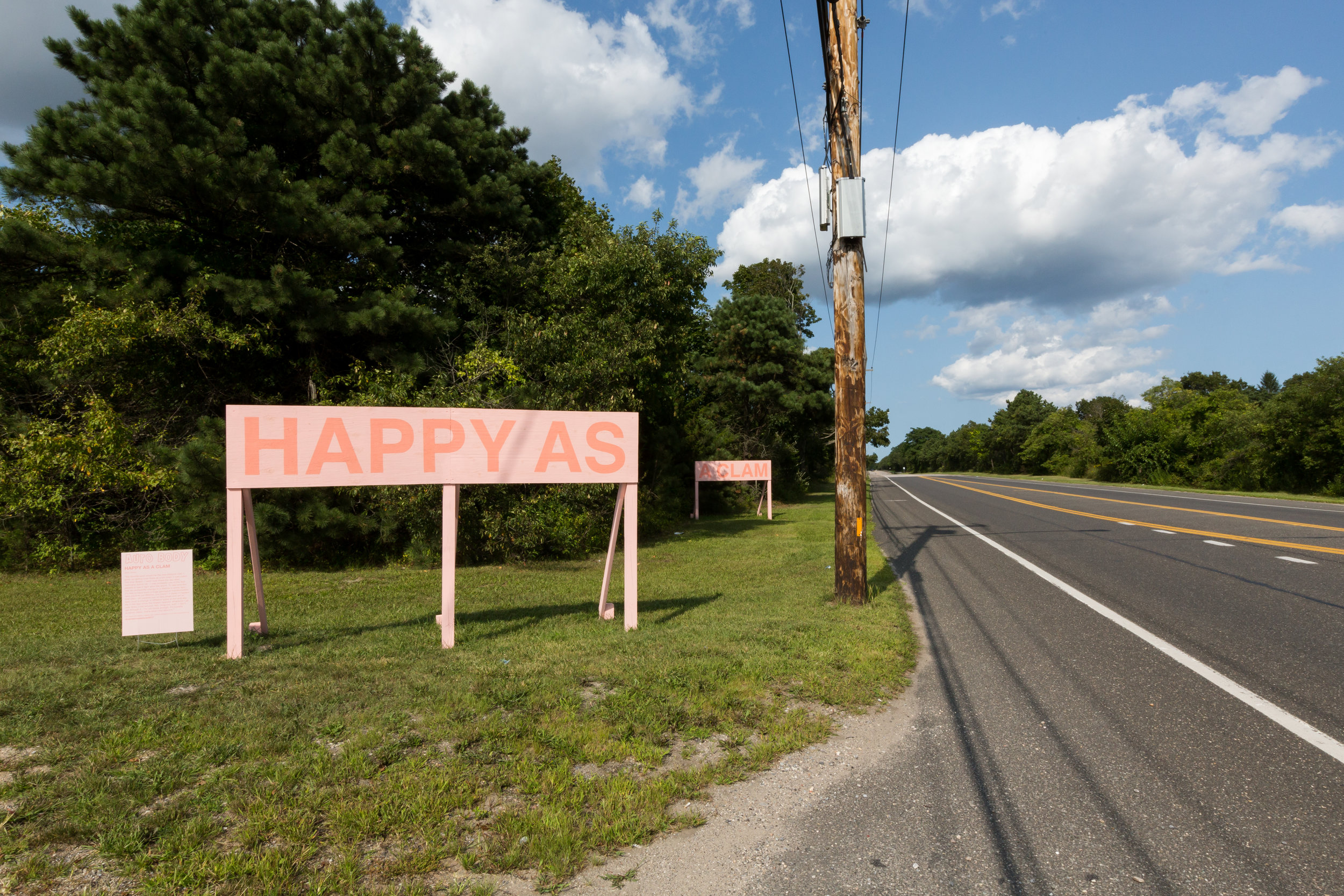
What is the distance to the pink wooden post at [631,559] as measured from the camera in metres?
7.12

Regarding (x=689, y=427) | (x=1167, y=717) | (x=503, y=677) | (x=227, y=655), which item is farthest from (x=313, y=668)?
(x=689, y=427)

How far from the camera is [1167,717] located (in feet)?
14.4

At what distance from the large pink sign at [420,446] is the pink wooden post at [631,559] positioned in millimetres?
293

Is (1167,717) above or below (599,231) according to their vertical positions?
below

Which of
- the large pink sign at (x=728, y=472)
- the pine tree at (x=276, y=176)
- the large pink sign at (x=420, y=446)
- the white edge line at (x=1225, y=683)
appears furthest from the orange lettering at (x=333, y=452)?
the large pink sign at (x=728, y=472)

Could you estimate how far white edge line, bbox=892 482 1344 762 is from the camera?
12.9ft

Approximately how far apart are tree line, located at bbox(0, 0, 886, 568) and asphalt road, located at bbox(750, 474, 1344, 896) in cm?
930

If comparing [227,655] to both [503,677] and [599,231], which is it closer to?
[503,677]

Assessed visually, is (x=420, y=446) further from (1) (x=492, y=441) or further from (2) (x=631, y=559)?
(2) (x=631, y=559)

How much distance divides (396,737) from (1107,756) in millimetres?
4288

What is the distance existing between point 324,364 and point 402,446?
10513 millimetres

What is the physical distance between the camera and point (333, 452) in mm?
6254

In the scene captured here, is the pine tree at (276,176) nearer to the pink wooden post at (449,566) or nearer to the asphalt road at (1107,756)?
the pink wooden post at (449,566)

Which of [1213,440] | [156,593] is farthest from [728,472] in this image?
[1213,440]
